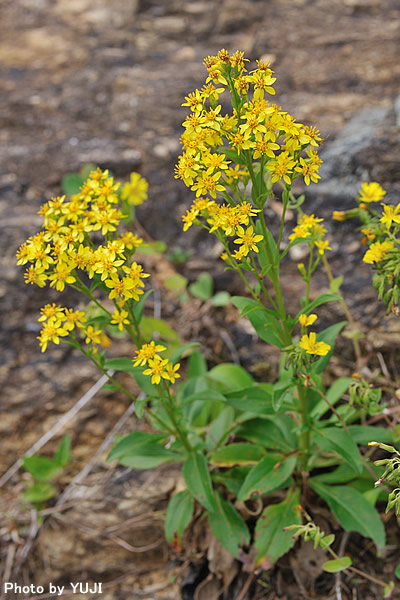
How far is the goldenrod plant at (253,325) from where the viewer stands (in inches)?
84.2

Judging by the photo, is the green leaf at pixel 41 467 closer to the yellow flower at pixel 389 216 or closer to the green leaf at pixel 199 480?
the green leaf at pixel 199 480

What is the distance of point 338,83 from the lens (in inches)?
174

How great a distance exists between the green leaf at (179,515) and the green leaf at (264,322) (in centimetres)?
101

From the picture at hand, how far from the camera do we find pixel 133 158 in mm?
4566

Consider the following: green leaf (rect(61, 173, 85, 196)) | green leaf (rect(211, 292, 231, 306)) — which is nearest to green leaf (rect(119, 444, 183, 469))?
green leaf (rect(211, 292, 231, 306))

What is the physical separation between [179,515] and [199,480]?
302mm

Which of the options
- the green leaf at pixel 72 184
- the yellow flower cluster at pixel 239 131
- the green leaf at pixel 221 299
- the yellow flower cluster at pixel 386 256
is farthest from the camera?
the green leaf at pixel 72 184

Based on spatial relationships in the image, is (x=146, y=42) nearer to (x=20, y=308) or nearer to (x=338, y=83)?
(x=338, y=83)

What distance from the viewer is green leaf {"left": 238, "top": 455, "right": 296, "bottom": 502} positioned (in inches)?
104

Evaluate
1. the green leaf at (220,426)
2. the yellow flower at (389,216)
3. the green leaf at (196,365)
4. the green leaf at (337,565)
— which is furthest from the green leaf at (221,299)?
the green leaf at (337,565)

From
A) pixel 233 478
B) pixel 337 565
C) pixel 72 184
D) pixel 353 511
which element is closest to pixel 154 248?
pixel 72 184

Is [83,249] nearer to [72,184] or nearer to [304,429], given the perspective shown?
[304,429]

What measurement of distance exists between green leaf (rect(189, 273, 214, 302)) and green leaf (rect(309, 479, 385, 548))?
1.66 m

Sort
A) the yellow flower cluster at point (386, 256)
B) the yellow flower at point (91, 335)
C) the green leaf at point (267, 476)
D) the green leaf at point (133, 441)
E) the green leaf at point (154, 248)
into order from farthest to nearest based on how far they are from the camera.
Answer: the green leaf at point (154, 248), the green leaf at point (133, 441), the green leaf at point (267, 476), the yellow flower at point (91, 335), the yellow flower cluster at point (386, 256)
